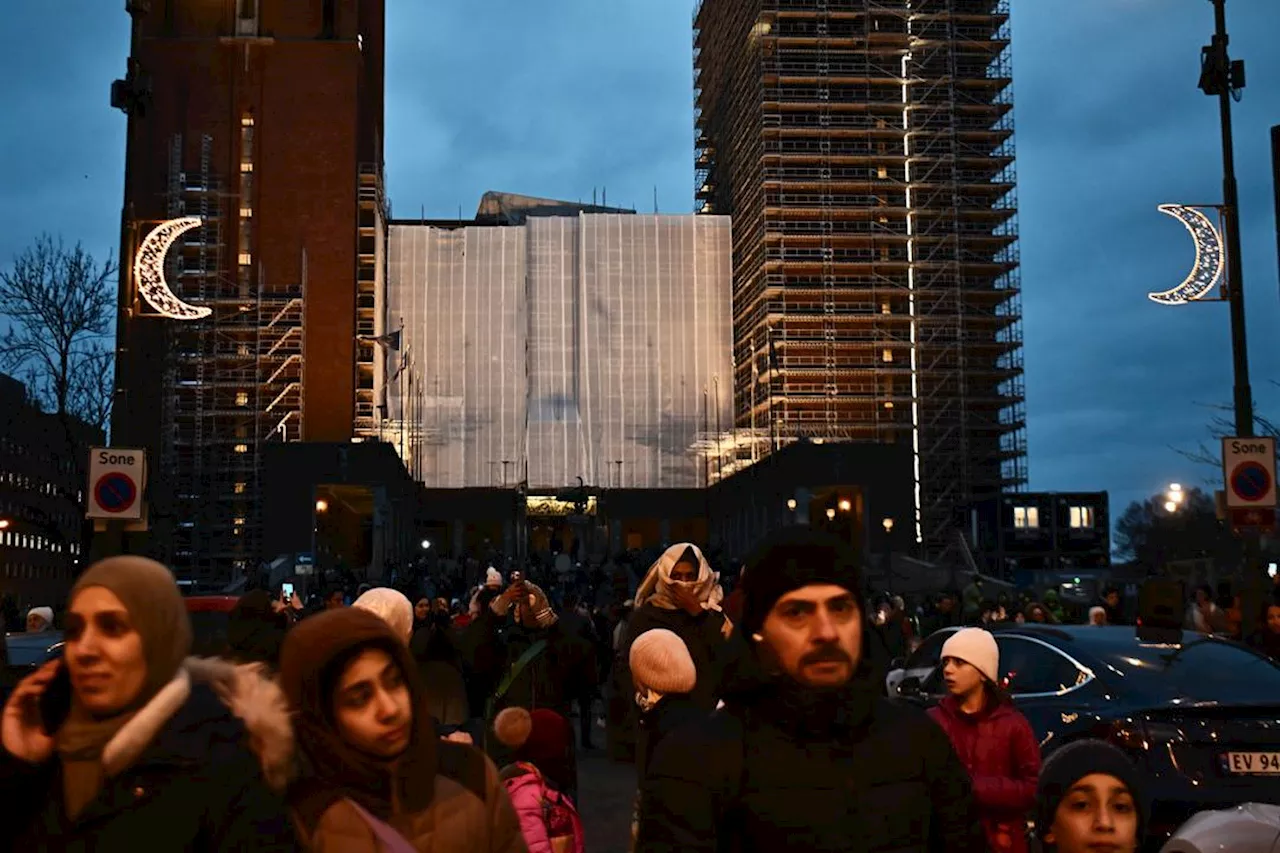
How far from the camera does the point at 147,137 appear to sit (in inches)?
2650

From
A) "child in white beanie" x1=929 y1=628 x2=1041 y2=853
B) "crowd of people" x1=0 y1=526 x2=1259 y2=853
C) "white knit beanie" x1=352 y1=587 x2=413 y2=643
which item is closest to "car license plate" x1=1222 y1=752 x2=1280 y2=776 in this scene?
"child in white beanie" x1=929 y1=628 x2=1041 y2=853

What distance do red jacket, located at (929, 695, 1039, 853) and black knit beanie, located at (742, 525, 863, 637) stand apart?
2.73 meters

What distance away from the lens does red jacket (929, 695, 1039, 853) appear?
17.4 ft

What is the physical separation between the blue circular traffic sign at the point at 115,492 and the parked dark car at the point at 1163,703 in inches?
236

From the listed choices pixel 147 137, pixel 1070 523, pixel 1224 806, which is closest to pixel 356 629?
pixel 1224 806

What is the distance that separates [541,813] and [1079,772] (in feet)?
5.17

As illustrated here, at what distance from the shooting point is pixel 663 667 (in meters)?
5.75

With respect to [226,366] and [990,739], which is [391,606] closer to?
[990,739]

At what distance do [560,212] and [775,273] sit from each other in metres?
24.5

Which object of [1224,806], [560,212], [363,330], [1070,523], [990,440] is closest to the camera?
[1224,806]

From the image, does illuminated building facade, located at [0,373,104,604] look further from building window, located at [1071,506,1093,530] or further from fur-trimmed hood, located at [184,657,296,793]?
building window, located at [1071,506,1093,530]

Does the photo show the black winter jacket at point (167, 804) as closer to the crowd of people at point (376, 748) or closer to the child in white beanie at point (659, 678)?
the crowd of people at point (376, 748)

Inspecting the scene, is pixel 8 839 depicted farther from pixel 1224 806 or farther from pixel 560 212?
pixel 560 212

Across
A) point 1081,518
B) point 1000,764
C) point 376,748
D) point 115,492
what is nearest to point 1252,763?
point 1000,764
